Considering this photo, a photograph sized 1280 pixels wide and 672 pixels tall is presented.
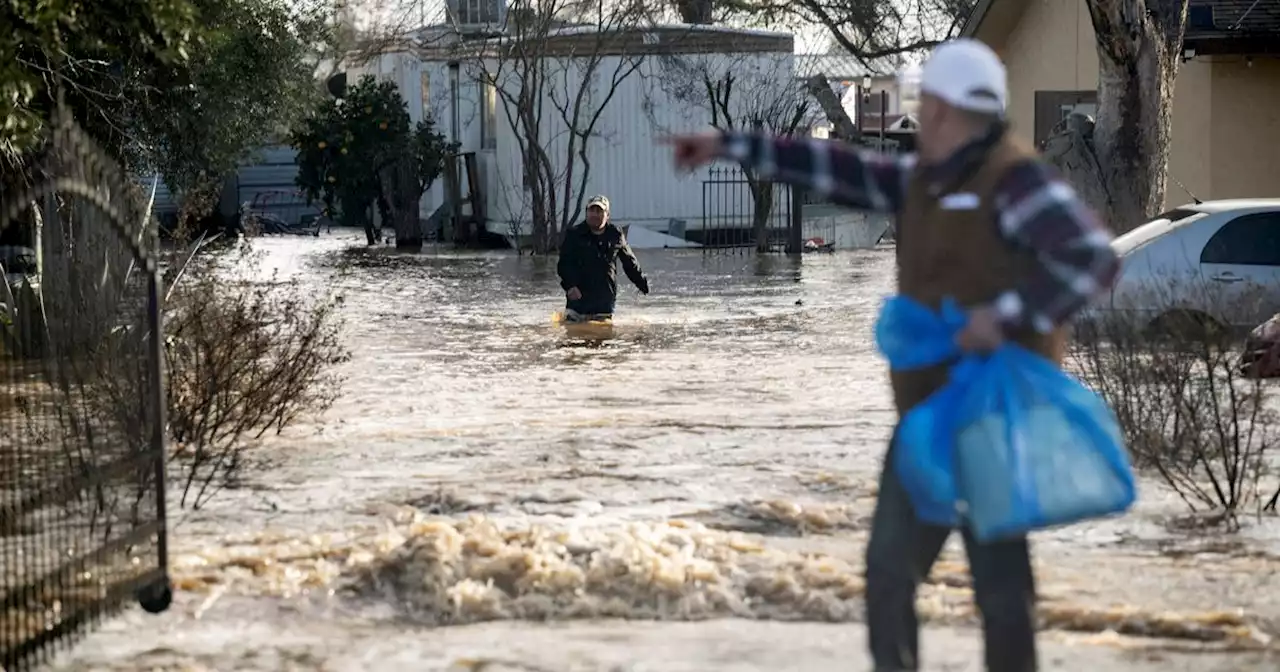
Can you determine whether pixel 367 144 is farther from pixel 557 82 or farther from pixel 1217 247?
pixel 1217 247

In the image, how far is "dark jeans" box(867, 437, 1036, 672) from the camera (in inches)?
188

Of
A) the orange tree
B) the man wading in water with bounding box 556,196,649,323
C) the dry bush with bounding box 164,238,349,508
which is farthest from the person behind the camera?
the orange tree

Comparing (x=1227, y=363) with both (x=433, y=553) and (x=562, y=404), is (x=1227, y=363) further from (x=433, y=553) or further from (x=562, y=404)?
(x=562, y=404)

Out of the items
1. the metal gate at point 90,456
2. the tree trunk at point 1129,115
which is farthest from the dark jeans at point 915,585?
the tree trunk at point 1129,115

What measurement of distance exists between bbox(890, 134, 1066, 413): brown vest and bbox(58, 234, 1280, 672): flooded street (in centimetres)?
144

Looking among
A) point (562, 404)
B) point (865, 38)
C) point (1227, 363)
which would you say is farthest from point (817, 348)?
point (865, 38)

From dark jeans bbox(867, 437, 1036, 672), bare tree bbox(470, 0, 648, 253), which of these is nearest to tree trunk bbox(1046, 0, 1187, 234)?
bare tree bbox(470, 0, 648, 253)

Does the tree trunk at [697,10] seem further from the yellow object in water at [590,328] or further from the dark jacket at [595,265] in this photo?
the dark jacket at [595,265]

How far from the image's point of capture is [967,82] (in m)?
4.78

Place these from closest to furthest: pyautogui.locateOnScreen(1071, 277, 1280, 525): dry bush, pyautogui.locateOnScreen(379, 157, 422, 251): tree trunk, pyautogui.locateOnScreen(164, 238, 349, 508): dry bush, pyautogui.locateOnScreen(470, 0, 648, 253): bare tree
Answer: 1. pyautogui.locateOnScreen(1071, 277, 1280, 525): dry bush
2. pyautogui.locateOnScreen(164, 238, 349, 508): dry bush
3. pyautogui.locateOnScreen(470, 0, 648, 253): bare tree
4. pyautogui.locateOnScreen(379, 157, 422, 251): tree trunk

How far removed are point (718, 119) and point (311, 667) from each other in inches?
1161

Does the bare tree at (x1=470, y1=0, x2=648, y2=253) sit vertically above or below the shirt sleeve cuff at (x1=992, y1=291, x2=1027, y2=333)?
above

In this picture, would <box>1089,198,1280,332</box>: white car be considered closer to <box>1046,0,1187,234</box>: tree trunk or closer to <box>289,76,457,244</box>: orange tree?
<box>1046,0,1187,234</box>: tree trunk

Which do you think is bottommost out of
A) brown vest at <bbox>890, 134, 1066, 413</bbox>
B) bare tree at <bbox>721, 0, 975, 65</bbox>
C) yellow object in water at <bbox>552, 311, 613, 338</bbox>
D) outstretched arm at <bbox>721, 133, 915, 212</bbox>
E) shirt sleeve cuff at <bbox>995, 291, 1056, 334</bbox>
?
yellow object in water at <bbox>552, 311, 613, 338</bbox>
